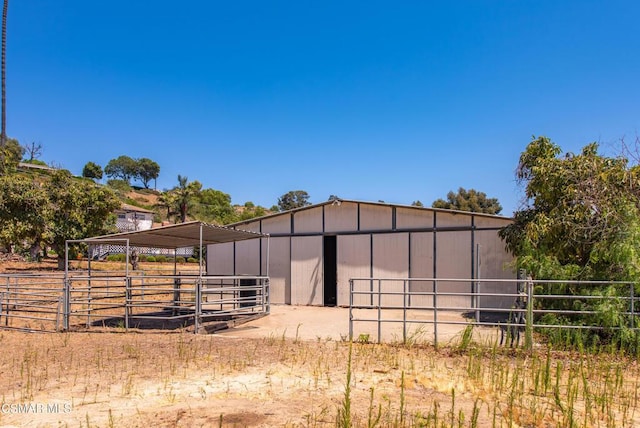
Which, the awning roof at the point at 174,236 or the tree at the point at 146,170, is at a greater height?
the tree at the point at 146,170

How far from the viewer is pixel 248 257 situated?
17.5 meters

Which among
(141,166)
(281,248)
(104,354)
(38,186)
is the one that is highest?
(141,166)

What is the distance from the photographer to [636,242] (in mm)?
8516

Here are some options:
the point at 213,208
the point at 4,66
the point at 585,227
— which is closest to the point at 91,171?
the point at 213,208

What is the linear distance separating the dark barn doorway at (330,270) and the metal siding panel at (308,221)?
531mm

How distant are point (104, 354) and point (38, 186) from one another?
22.0 meters

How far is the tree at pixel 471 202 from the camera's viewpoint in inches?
1754

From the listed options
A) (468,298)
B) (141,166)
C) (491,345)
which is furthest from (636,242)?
(141,166)

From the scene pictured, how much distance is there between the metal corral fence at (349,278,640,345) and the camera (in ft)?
27.7

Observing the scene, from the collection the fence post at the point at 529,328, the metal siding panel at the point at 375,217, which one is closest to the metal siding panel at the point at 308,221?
the metal siding panel at the point at 375,217

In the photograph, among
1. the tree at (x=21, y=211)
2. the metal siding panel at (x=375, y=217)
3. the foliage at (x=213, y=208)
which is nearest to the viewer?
the metal siding panel at (x=375, y=217)

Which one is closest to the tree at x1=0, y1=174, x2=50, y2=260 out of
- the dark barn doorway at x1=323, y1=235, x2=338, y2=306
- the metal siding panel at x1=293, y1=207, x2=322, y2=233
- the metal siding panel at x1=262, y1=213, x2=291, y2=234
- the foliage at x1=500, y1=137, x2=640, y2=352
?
the metal siding panel at x1=262, y1=213, x2=291, y2=234

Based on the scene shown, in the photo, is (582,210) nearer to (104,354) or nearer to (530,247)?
(530,247)

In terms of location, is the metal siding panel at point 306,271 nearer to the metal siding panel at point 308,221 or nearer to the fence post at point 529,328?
the metal siding panel at point 308,221
